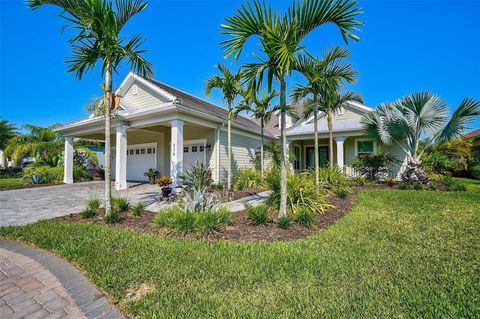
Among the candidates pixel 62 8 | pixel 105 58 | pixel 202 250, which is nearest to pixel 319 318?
pixel 202 250

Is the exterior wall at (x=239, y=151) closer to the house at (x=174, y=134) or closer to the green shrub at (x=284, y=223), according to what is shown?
the house at (x=174, y=134)

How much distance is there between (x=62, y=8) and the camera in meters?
5.18

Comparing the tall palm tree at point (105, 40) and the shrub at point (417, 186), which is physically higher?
the tall palm tree at point (105, 40)

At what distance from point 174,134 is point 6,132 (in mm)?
26358

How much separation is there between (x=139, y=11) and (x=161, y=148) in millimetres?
9886

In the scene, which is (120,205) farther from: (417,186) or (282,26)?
(417,186)

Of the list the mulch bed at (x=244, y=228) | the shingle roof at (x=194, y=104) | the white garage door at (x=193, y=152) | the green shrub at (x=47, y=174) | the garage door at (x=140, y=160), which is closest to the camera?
the mulch bed at (x=244, y=228)

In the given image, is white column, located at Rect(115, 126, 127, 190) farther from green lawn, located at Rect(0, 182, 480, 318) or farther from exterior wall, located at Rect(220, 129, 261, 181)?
green lawn, located at Rect(0, 182, 480, 318)

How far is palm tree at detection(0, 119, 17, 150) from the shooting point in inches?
962

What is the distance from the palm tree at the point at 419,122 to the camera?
10.7 metres

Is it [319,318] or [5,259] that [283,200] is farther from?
[5,259]

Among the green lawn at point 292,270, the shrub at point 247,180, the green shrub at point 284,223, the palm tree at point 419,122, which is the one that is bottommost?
the green lawn at point 292,270

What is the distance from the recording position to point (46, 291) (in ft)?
9.07

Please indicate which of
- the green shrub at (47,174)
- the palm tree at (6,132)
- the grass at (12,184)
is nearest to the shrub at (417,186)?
the grass at (12,184)
